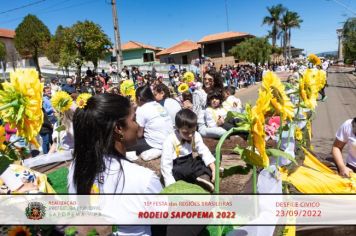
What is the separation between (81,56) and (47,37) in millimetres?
22807

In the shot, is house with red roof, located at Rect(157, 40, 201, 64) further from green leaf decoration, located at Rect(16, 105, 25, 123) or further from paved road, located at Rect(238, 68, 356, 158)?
green leaf decoration, located at Rect(16, 105, 25, 123)

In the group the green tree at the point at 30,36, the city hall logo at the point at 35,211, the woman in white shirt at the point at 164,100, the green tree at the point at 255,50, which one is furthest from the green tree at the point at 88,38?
the city hall logo at the point at 35,211

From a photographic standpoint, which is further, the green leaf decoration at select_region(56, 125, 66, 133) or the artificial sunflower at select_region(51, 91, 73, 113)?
the green leaf decoration at select_region(56, 125, 66, 133)

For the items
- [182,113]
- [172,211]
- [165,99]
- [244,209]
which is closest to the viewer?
[172,211]

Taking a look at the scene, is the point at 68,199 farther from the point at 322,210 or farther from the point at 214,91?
the point at 214,91

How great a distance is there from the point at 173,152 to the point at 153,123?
146 centimetres

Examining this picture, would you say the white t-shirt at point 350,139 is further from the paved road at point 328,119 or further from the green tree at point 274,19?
the green tree at point 274,19

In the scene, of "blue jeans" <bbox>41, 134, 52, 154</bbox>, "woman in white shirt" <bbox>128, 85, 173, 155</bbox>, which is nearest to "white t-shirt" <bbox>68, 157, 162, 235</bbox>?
"woman in white shirt" <bbox>128, 85, 173, 155</bbox>

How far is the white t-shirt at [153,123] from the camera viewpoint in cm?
480

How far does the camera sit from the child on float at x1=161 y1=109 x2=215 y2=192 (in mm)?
3332

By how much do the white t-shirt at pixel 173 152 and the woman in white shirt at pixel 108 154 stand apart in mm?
1619

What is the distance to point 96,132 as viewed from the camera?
1.61 m

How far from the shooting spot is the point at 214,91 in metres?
5.72

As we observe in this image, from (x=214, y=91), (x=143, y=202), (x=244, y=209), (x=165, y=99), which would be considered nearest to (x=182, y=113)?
(x=244, y=209)
